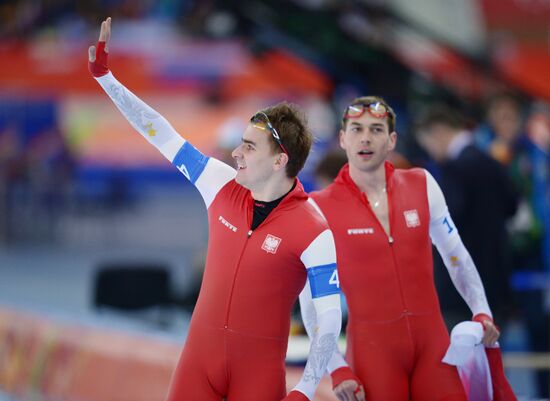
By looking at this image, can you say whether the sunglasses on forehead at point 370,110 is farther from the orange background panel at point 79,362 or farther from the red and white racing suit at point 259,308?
the orange background panel at point 79,362

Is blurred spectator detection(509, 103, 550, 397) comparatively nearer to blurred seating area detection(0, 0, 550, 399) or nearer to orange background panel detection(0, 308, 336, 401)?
blurred seating area detection(0, 0, 550, 399)

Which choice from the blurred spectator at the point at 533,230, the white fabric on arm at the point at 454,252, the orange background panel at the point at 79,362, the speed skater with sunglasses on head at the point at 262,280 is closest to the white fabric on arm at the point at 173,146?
the speed skater with sunglasses on head at the point at 262,280

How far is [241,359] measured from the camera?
3.71 m

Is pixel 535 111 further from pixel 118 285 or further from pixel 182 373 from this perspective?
pixel 182 373

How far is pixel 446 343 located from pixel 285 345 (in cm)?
82

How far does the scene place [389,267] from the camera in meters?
4.16

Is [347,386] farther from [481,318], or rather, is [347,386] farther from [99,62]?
[99,62]

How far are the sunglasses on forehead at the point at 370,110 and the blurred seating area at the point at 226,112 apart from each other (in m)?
0.28

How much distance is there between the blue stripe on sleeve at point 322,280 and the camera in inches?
145

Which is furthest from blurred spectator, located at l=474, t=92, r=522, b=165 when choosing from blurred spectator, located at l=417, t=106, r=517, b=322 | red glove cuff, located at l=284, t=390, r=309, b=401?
red glove cuff, located at l=284, t=390, r=309, b=401

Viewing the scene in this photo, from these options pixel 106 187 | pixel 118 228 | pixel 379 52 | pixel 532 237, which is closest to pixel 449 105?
pixel 379 52

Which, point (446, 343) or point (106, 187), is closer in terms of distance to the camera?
point (446, 343)

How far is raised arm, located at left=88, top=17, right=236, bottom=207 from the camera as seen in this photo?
13.1 feet

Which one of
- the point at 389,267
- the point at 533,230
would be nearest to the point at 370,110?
the point at 389,267
